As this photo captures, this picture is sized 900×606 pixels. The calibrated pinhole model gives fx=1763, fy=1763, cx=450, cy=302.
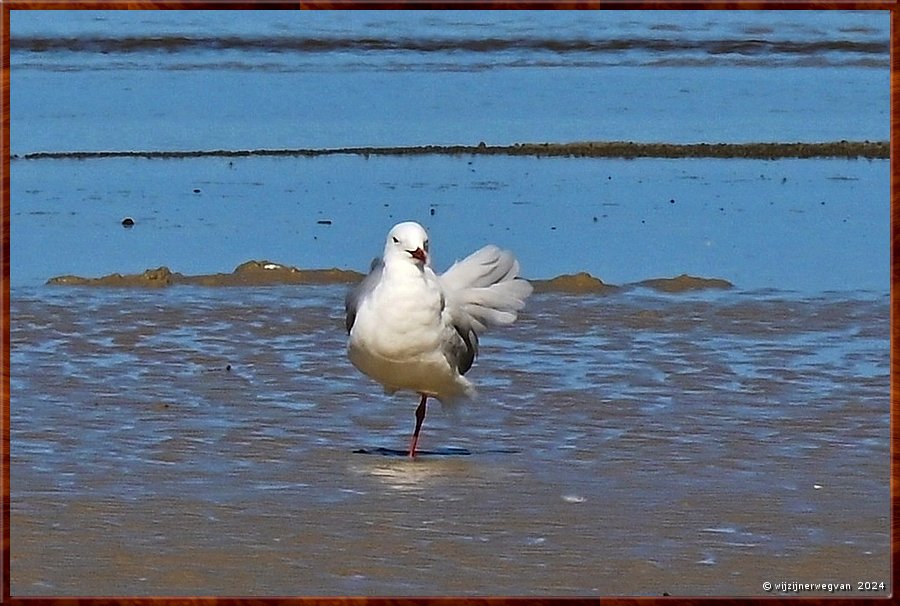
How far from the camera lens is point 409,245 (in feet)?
22.4

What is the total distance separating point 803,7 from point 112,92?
988 cm

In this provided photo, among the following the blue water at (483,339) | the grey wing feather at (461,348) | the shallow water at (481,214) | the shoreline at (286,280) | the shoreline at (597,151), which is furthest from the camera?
the shoreline at (597,151)

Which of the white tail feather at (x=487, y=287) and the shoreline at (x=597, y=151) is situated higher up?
the white tail feather at (x=487, y=287)

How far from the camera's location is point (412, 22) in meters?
15.3

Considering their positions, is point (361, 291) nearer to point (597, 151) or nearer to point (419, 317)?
point (419, 317)

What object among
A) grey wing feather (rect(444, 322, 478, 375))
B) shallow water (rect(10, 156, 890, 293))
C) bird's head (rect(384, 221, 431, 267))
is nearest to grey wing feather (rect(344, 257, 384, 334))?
bird's head (rect(384, 221, 431, 267))

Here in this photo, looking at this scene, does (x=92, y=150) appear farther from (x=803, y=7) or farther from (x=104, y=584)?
(x=803, y=7)

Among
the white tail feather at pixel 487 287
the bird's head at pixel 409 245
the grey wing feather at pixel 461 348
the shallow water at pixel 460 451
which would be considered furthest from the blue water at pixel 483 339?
the bird's head at pixel 409 245

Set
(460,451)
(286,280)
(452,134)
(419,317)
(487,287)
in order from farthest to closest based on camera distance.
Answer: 1. (452,134)
2. (286,280)
3. (487,287)
4. (460,451)
5. (419,317)

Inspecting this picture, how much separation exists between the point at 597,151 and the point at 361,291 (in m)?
5.99

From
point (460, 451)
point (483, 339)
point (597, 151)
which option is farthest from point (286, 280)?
point (597, 151)

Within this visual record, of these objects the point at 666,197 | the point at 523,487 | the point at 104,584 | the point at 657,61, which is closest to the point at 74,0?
the point at 104,584

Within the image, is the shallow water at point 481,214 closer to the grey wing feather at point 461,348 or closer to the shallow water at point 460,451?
the shallow water at point 460,451

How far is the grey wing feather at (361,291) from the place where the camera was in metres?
7.04
